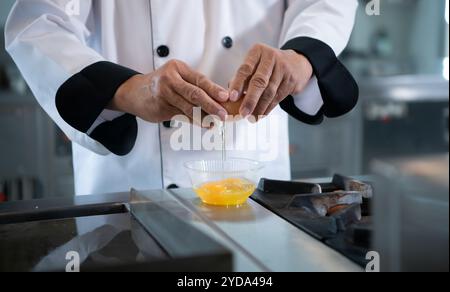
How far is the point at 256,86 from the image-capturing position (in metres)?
0.75

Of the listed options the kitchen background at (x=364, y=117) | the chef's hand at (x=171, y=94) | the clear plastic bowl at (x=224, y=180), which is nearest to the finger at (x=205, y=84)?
the chef's hand at (x=171, y=94)

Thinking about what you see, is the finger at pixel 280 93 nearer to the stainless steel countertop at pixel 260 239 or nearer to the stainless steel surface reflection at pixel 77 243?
the stainless steel countertop at pixel 260 239

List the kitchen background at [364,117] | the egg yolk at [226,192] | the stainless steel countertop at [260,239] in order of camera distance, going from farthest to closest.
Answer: the kitchen background at [364,117]
the egg yolk at [226,192]
the stainless steel countertop at [260,239]

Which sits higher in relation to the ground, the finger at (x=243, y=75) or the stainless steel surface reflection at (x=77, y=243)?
the finger at (x=243, y=75)

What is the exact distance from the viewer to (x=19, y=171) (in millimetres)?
2195

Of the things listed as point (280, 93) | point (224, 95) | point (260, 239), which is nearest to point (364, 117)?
point (280, 93)

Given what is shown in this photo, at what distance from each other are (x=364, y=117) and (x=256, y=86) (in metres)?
1.98

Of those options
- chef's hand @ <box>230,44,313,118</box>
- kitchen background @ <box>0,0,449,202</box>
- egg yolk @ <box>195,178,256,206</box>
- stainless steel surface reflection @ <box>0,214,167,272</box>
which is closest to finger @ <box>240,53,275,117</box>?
chef's hand @ <box>230,44,313,118</box>

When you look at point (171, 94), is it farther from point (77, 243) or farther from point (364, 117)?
point (364, 117)

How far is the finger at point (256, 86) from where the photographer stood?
29.5 inches

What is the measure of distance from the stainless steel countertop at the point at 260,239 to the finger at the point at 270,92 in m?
0.15

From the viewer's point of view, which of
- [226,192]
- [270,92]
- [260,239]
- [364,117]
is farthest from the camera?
[364,117]
